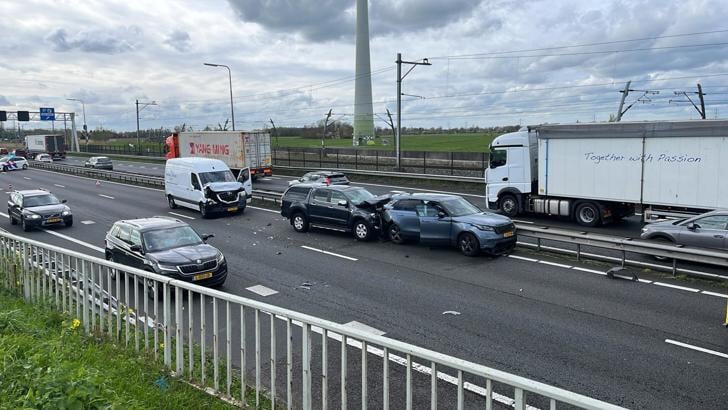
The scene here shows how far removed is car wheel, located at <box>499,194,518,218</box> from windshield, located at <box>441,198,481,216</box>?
22.0 feet

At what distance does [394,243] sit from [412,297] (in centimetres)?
605

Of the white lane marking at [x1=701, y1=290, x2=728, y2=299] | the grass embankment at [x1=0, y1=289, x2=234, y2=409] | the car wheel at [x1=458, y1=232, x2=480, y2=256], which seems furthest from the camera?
the car wheel at [x1=458, y1=232, x2=480, y2=256]

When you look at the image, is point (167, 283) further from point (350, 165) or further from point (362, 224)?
point (350, 165)

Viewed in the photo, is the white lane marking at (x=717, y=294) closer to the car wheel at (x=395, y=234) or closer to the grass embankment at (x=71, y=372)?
the car wheel at (x=395, y=234)

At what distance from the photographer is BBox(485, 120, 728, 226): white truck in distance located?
56.7 feet

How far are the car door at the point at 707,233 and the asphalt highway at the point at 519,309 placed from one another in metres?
2.09

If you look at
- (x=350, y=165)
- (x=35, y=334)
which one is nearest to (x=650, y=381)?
(x=35, y=334)

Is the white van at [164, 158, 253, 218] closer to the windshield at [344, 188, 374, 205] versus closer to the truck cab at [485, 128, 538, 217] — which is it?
the windshield at [344, 188, 374, 205]

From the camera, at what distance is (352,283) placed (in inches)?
499

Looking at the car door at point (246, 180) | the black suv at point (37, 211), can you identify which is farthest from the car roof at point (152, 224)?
the car door at point (246, 180)

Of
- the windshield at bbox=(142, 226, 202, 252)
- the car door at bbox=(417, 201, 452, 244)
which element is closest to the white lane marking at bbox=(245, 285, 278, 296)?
the windshield at bbox=(142, 226, 202, 252)

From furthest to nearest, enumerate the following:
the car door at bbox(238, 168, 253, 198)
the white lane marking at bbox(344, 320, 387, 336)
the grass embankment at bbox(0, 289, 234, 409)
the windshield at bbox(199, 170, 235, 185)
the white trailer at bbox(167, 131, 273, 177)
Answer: the white trailer at bbox(167, 131, 273, 177) → the car door at bbox(238, 168, 253, 198) → the windshield at bbox(199, 170, 235, 185) → the white lane marking at bbox(344, 320, 387, 336) → the grass embankment at bbox(0, 289, 234, 409)

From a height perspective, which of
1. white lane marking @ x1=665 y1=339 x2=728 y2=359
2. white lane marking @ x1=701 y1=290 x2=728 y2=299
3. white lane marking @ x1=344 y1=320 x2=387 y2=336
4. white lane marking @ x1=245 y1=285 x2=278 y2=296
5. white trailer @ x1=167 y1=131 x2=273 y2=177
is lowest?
white lane marking @ x1=245 y1=285 x2=278 y2=296

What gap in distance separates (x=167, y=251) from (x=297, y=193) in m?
8.68
